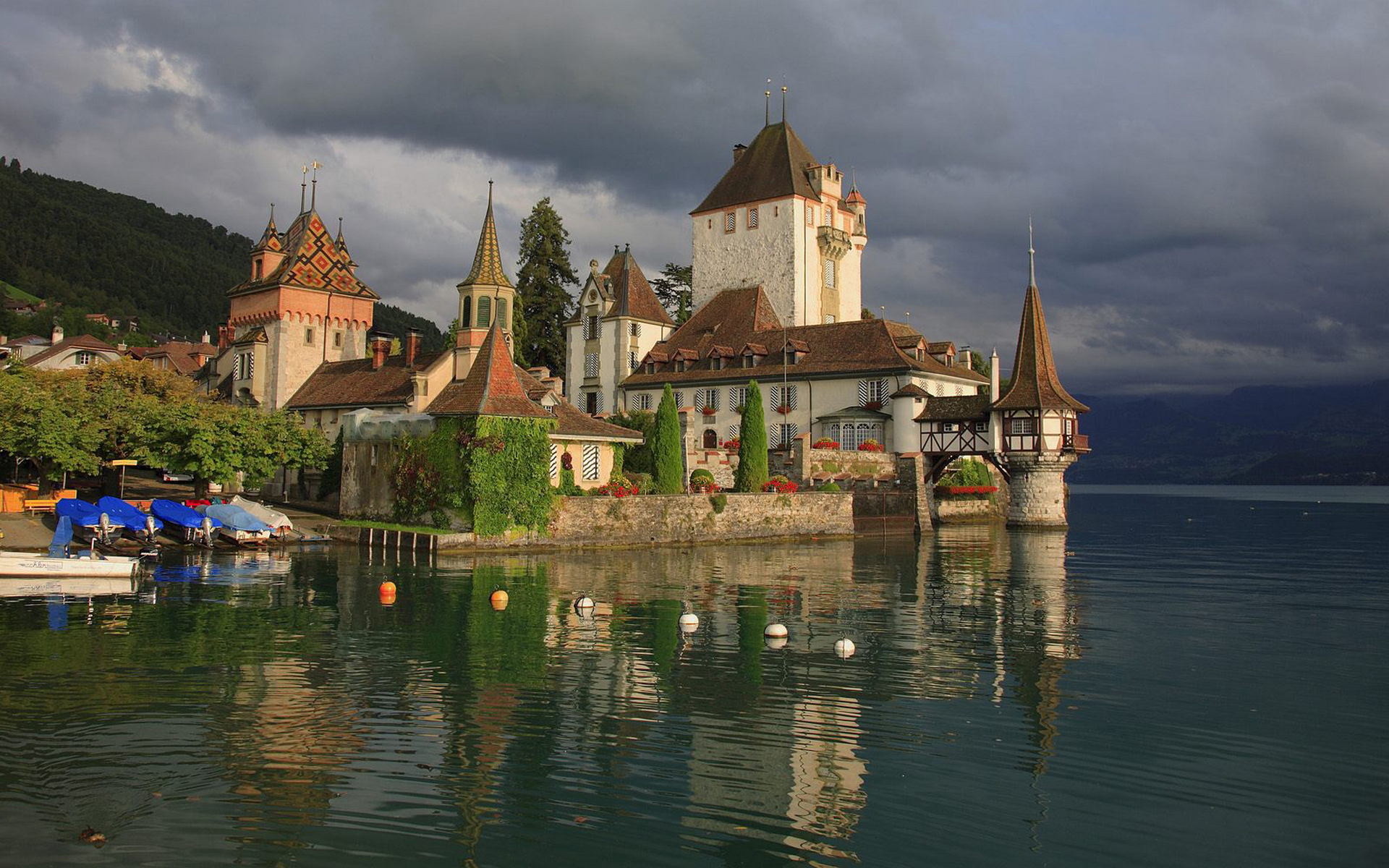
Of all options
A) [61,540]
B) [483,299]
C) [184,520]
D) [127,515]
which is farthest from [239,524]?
[483,299]

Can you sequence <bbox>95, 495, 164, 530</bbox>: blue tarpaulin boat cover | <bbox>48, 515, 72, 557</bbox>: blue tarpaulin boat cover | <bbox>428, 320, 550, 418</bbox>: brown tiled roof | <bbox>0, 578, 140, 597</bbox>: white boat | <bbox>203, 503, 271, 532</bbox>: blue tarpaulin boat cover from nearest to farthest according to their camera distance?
<bbox>0, 578, 140, 597</bbox>: white boat, <bbox>48, 515, 72, 557</bbox>: blue tarpaulin boat cover, <bbox>95, 495, 164, 530</bbox>: blue tarpaulin boat cover, <bbox>203, 503, 271, 532</bbox>: blue tarpaulin boat cover, <bbox>428, 320, 550, 418</bbox>: brown tiled roof

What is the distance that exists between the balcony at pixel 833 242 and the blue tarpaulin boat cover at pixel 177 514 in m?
51.6

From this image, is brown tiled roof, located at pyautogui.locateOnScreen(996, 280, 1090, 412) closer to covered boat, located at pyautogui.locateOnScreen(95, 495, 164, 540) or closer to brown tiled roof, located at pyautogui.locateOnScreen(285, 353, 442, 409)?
brown tiled roof, located at pyautogui.locateOnScreen(285, 353, 442, 409)

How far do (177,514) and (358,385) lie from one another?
21.8 metres

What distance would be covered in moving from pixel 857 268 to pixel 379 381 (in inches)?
1629

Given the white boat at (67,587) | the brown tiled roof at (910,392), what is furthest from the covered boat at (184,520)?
the brown tiled roof at (910,392)

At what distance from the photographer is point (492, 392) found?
41219 millimetres

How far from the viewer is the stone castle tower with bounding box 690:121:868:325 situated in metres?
78.2

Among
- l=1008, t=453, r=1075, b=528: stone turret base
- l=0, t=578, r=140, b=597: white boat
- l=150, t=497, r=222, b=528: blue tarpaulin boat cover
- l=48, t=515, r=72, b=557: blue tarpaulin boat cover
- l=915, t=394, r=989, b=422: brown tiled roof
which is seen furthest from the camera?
l=1008, t=453, r=1075, b=528: stone turret base

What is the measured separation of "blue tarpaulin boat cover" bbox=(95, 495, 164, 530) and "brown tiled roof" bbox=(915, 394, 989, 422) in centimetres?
4018

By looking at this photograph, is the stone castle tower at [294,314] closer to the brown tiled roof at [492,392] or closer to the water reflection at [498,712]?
the brown tiled roof at [492,392]

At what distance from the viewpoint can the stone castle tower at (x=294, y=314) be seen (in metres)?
64.4

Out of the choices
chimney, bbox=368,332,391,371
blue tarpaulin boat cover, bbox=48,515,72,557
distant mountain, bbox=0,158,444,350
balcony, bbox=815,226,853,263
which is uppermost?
distant mountain, bbox=0,158,444,350

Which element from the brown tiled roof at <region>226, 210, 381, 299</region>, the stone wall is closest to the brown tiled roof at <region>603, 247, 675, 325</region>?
the brown tiled roof at <region>226, 210, 381, 299</region>
